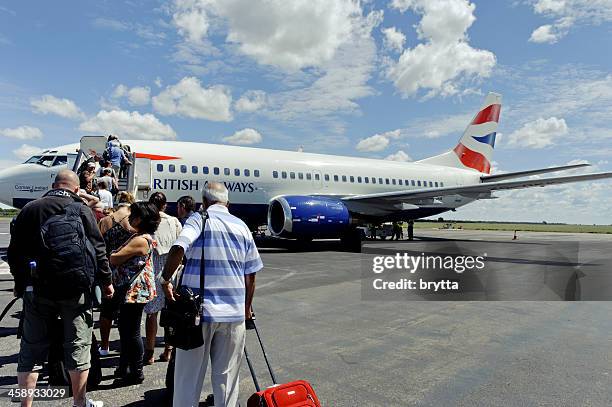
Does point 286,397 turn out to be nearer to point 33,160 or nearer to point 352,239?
point 33,160

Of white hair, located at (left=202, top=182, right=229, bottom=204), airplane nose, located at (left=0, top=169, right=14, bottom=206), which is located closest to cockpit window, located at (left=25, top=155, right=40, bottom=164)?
airplane nose, located at (left=0, top=169, right=14, bottom=206)

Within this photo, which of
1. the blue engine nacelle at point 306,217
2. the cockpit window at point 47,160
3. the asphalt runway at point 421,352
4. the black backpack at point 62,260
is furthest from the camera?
the blue engine nacelle at point 306,217

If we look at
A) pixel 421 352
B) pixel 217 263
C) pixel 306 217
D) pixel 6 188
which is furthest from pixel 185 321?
pixel 306 217

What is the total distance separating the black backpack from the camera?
2965mm

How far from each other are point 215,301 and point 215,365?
46cm

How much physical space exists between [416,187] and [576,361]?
61.0 feet

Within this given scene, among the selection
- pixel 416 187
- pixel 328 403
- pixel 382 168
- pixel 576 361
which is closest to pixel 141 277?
pixel 328 403

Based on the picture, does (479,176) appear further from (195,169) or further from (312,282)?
(312,282)

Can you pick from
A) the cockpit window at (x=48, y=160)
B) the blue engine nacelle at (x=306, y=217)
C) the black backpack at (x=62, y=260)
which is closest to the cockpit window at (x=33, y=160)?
the cockpit window at (x=48, y=160)

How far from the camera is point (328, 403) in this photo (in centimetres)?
340

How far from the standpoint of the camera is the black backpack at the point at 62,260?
2.96 meters

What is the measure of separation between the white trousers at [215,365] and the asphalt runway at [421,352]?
2.28 ft

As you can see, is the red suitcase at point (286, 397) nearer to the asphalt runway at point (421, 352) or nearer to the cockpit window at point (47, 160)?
the asphalt runway at point (421, 352)

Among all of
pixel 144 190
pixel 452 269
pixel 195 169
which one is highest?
pixel 195 169
